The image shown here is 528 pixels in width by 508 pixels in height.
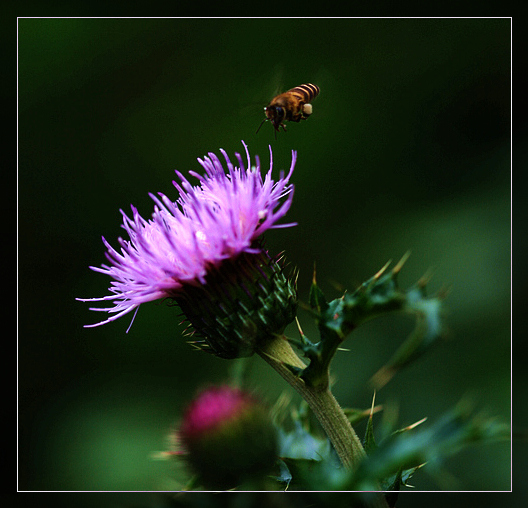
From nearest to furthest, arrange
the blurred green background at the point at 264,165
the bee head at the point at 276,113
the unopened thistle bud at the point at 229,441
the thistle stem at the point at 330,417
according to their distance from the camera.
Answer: the thistle stem at the point at 330,417 < the unopened thistle bud at the point at 229,441 < the bee head at the point at 276,113 < the blurred green background at the point at 264,165

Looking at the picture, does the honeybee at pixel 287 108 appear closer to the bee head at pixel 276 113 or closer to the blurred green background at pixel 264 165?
the bee head at pixel 276 113

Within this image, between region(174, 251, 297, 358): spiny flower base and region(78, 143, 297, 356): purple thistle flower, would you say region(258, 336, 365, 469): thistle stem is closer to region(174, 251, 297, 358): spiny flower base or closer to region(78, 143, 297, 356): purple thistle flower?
region(174, 251, 297, 358): spiny flower base

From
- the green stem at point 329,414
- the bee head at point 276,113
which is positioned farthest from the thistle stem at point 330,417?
the bee head at point 276,113

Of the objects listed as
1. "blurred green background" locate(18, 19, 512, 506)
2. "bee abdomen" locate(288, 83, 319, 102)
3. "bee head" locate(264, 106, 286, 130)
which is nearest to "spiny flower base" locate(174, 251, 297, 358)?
"bee head" locate(264, 106, 286, 130)

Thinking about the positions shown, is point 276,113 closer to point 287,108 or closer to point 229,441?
point 287,108

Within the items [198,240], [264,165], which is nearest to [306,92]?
A: [198,240]
